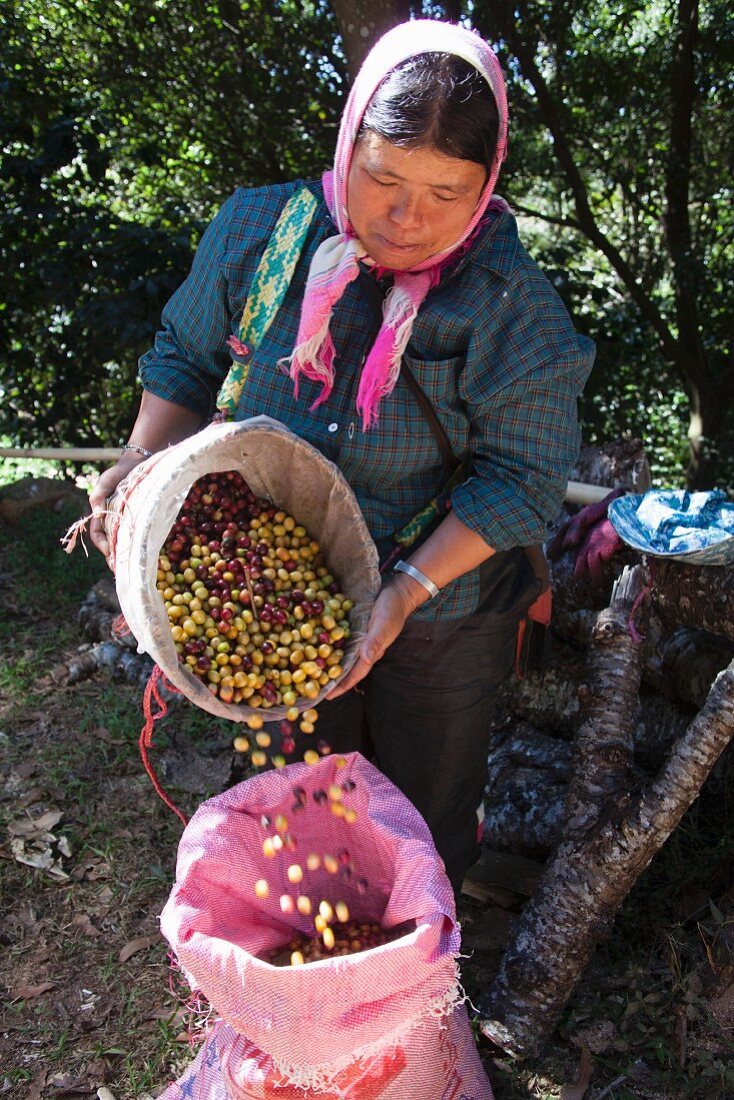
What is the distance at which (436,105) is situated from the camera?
178cm

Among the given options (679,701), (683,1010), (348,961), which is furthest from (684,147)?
(348,961)

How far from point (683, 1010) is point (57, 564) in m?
3.80

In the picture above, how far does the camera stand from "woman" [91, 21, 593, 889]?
1847 millimetres

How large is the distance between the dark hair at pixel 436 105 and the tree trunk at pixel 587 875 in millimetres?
1406

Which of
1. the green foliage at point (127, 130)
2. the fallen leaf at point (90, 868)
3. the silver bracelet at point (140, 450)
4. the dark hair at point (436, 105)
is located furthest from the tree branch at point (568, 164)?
the fallen leaf at point (90, 868)

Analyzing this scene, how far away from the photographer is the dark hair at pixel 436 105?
1785 millimetres

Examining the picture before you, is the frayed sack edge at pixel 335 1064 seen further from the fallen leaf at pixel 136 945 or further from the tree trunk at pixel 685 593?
the tree trunk at pixel 685 593

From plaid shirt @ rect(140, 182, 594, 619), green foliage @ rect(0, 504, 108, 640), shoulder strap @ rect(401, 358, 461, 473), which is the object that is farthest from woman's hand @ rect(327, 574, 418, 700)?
green foliage @ rect(0, 504, 108, 640)

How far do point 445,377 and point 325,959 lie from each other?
3.96 ft

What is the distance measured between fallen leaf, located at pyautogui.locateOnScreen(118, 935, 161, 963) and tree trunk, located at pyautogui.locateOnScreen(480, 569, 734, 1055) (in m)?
1.00

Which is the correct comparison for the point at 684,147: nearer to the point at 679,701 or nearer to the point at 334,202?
the point at 679,701

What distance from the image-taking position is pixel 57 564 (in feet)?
17.0

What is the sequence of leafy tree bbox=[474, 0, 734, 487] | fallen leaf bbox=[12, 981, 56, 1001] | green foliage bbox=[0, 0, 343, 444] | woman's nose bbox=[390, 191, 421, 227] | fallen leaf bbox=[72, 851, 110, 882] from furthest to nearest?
leafy tree bbox=[474, 0, 734, 487] < green foliage bbox=[0, 0, 343, 444] < fallen leaf bbox=[72, 851, 110, 882] < fallen leaf bbox=[12, 981, 56, 1001] < woman's nose bbox=[390, 191, 421, 227]

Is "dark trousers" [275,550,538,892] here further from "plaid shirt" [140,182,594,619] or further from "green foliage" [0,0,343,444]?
"green foliage" [0,0,343,444]
